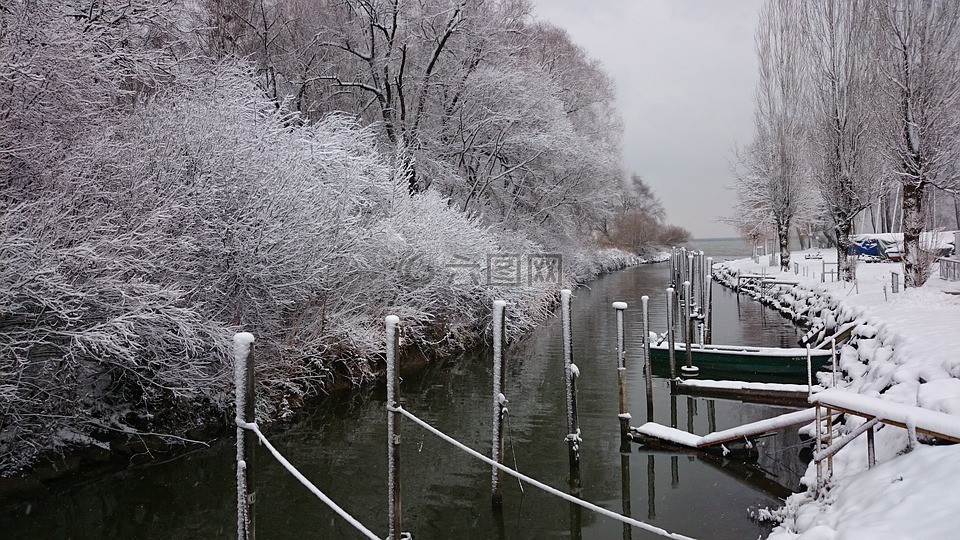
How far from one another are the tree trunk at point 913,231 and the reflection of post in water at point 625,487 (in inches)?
365

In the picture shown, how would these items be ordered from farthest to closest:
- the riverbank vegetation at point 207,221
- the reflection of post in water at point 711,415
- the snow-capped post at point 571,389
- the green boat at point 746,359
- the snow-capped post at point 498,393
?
the green boat at point 746,359
the reflection of post in water at point 711,415
the snow-capped post at point 571,389
the riverbank vegetation at point 207,221
the snow-capped post at point 498,393

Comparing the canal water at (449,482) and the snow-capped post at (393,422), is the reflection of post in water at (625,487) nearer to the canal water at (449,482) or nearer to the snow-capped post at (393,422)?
the canal water at (449,482)

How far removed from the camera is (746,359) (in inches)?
489

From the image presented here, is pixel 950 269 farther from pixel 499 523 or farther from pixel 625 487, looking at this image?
pixel 499 523

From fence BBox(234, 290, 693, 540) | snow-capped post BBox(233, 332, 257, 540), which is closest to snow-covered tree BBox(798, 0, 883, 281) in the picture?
fence BBox(234, 290, 693, 540)

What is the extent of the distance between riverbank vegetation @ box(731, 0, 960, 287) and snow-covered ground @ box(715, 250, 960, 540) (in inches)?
122

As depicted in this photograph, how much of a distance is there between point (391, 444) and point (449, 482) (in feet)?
8.53

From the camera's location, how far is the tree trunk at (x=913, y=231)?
43.2 feet

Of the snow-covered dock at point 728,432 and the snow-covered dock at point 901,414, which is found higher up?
the snow-covered dock at point 901,414

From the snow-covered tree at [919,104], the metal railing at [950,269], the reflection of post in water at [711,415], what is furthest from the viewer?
the metal railing at [950,269]

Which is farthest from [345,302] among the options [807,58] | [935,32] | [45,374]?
[807,58]

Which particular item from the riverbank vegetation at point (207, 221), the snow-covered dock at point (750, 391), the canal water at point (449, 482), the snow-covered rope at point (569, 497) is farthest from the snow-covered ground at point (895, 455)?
the riverbank vegetation at point (207, 221)

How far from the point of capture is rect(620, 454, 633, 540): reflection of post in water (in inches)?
247

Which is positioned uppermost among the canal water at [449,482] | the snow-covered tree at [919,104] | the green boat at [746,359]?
the snow-covered tree at [919,104]
